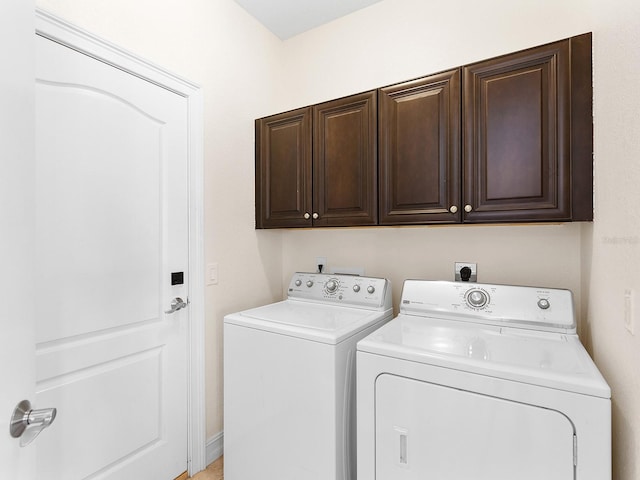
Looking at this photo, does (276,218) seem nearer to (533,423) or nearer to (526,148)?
(526,148)

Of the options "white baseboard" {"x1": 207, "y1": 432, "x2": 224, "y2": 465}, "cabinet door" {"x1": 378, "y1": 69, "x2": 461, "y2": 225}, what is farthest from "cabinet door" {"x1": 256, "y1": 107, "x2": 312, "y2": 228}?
"white baseboard" {"x1": 207, "y1": 432, "x2": 224, "y2": 465}

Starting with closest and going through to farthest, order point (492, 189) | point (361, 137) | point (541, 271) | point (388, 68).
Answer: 1. point (492, 189)
2. point (541, 271)
3. point (361, 137)
4. point (388, 68)

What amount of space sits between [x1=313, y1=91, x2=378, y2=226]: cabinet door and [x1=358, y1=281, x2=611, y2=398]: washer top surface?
1.80ft

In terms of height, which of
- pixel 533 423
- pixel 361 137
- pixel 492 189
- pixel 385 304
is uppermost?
pixel 361 137

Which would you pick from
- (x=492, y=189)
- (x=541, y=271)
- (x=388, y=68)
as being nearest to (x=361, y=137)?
(x=388, y=68)

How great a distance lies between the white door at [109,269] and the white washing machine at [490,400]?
3.47 feet

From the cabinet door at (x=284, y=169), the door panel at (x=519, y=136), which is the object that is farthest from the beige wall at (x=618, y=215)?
the cabinet door at (x=284, y=169)

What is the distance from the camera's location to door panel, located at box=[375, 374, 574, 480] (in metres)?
0.97

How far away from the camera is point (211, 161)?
1.92 metres

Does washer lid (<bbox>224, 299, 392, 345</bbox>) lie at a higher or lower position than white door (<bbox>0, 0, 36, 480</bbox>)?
lower

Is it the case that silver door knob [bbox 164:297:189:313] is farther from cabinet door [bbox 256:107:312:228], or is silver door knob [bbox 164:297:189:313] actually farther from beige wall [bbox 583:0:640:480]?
beige wall [bbox 583:0:640:480]

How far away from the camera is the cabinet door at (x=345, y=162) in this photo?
1.78 meters

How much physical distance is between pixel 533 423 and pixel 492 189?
3.06 ft

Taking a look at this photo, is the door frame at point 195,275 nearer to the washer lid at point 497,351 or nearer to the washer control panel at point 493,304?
the washer lid at point 497,351
